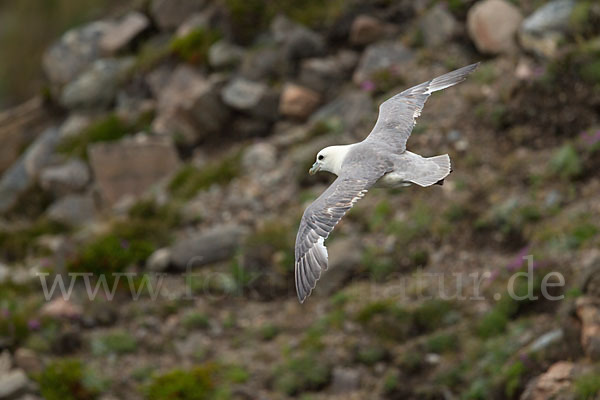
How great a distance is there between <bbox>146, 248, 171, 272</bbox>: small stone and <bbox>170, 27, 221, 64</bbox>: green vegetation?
4.73 m

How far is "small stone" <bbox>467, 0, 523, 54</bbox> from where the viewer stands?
1366cm

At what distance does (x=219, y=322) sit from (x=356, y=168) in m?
5.88

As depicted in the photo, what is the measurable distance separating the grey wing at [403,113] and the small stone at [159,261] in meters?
5.86

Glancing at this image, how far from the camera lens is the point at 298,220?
42.7 ft

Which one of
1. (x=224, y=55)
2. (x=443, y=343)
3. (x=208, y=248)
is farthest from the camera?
(x=224, y=55)

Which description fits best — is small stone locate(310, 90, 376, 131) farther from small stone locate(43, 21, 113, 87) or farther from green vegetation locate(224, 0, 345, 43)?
small stone locate(43, 21, 113, 87)

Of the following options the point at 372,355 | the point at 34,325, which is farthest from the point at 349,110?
the point at 34,325

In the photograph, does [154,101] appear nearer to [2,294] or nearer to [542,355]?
[2,294]

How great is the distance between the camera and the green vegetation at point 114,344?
40.2 feet

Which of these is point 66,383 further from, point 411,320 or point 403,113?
point 403,113

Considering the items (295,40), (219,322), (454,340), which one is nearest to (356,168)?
(454,340)

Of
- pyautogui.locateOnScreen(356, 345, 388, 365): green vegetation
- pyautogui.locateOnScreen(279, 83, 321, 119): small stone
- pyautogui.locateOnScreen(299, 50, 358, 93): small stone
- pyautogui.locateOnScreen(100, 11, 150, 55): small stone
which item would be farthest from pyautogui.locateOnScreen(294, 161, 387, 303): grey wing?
pyautogui.locateOnScreen(100, 11, 150, 55): small stone

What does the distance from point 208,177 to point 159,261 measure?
6.14 ft

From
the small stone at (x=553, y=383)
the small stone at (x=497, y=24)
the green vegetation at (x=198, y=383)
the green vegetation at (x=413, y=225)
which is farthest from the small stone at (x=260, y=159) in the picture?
the small stone at (x=553, y=383)
